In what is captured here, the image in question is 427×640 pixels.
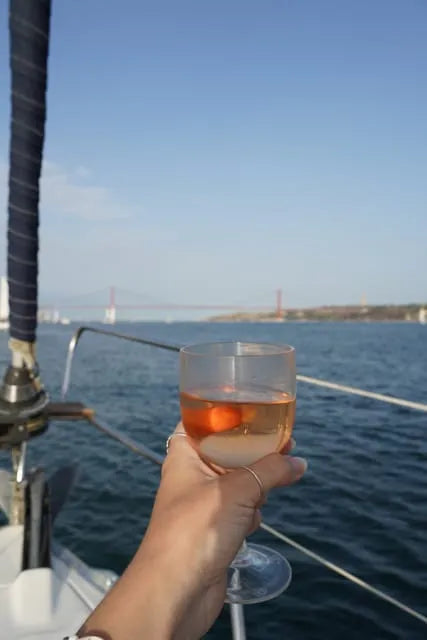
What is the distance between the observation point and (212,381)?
0.79 meters

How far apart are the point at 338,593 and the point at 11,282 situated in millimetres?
3219

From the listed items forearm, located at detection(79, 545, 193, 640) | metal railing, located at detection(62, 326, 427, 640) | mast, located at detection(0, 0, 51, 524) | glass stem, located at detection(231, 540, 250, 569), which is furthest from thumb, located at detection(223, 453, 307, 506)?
mast, located at detection(0, 0, 51, 524)

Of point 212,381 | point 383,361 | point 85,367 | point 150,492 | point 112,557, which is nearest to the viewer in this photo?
point 212,381

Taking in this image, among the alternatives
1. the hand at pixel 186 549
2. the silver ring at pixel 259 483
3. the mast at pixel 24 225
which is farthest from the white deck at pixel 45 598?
the silver ring at pixel 259 483

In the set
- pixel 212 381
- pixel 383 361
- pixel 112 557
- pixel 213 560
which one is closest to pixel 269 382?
pixel 212 381

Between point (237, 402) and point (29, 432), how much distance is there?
4.81ft

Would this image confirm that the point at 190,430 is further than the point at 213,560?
Yes

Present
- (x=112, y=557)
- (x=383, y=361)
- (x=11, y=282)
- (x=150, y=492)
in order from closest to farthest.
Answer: (x=11, y=282) < (x=112, y=557) < (x=150, y=492) < (x=383, y=361)

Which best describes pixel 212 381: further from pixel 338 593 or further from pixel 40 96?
pixel 338 593

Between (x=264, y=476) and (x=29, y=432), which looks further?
(x=29, y=432)

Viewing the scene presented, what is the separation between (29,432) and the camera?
1975 mm

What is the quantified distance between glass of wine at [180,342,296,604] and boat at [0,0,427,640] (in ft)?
2.71

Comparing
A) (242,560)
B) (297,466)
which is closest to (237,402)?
(297,466)

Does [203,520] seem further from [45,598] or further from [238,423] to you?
[45,598]
